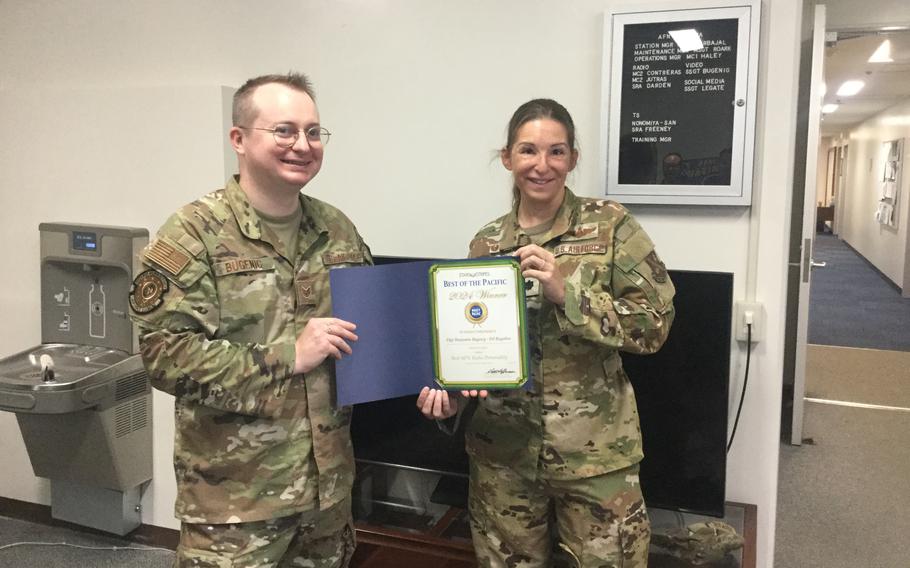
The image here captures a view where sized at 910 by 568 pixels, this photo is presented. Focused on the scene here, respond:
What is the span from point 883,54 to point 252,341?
652 cm

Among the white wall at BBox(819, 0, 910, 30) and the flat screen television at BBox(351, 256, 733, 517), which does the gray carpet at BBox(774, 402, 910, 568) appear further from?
the white wall at BBox(819, 0, 910, 30)

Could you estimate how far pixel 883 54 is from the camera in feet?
20.0

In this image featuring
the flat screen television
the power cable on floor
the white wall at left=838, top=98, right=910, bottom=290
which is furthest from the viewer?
the white wall at left=838, top=98, right=910, bottom=290

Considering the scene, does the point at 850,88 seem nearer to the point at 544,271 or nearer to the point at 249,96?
the point at 544,271

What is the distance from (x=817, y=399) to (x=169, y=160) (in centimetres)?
417

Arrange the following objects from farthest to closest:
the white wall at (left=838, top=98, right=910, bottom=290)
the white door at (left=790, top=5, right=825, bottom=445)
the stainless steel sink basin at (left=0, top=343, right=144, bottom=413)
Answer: the white wall at (left=838, top=98, right=910, bottom=290) → the white door at (left=790, top=5, right=825, bottom=445) → the stainless steel sink basin at (left=0, top=343, right=144, bottom=413)

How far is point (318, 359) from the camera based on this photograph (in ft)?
4.71

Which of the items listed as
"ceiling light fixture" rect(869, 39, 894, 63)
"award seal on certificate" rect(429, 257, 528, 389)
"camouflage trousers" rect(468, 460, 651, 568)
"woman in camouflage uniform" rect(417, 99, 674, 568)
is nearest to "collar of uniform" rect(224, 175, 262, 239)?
"award seal on certificate" rect(429, 257, 528, 389)

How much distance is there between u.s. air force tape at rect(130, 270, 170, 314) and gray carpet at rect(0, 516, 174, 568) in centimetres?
168

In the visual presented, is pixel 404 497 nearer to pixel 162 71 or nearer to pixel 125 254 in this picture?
pixel 125 254

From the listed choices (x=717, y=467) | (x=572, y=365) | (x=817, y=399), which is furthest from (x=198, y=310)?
(x=817, y=399)

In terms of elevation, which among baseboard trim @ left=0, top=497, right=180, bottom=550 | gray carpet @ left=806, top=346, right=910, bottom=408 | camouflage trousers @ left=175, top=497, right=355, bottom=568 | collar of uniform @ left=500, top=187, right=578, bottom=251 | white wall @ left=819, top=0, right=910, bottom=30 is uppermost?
white wall @ left=819, top=0, right=910, bottom=30

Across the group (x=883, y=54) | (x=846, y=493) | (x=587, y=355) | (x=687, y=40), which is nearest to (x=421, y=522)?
(x=587, y=355)

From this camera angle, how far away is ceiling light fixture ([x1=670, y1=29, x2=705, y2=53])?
204 centimetres
